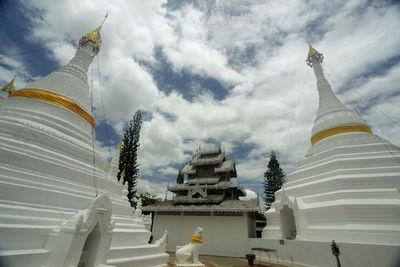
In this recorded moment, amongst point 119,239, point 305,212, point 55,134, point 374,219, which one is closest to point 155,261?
point 119,239

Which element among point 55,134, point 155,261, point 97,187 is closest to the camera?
point 55,134

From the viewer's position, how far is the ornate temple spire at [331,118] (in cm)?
1195

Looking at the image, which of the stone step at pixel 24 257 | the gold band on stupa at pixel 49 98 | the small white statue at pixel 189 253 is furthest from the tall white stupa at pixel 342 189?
the gold band on stupa at pixel 49 98

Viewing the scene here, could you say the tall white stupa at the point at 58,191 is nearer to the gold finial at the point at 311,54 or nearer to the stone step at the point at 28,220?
the stone step at the point at 28,220

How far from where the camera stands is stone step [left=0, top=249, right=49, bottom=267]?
3.49 metres

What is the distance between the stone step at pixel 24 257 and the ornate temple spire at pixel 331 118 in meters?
15.1

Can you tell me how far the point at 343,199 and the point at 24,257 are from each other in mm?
11414

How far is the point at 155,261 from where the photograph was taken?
773cm

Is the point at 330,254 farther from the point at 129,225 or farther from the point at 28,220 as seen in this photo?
the point at 28,220

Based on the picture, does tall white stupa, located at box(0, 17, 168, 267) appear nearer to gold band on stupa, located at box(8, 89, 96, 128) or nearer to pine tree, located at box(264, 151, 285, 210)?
gold band on stupa, located at box(8, 89, 96, 128)

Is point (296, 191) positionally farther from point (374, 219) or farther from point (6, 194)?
point (6, 194)

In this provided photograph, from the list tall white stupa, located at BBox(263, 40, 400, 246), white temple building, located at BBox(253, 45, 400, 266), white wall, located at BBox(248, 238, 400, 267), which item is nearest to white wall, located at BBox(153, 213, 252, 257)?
white temple building, located at BBox(253, 45, 400, 266)

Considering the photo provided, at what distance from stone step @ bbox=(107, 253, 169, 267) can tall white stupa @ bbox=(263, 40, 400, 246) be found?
6.73 m

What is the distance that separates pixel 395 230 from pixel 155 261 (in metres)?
9.65
